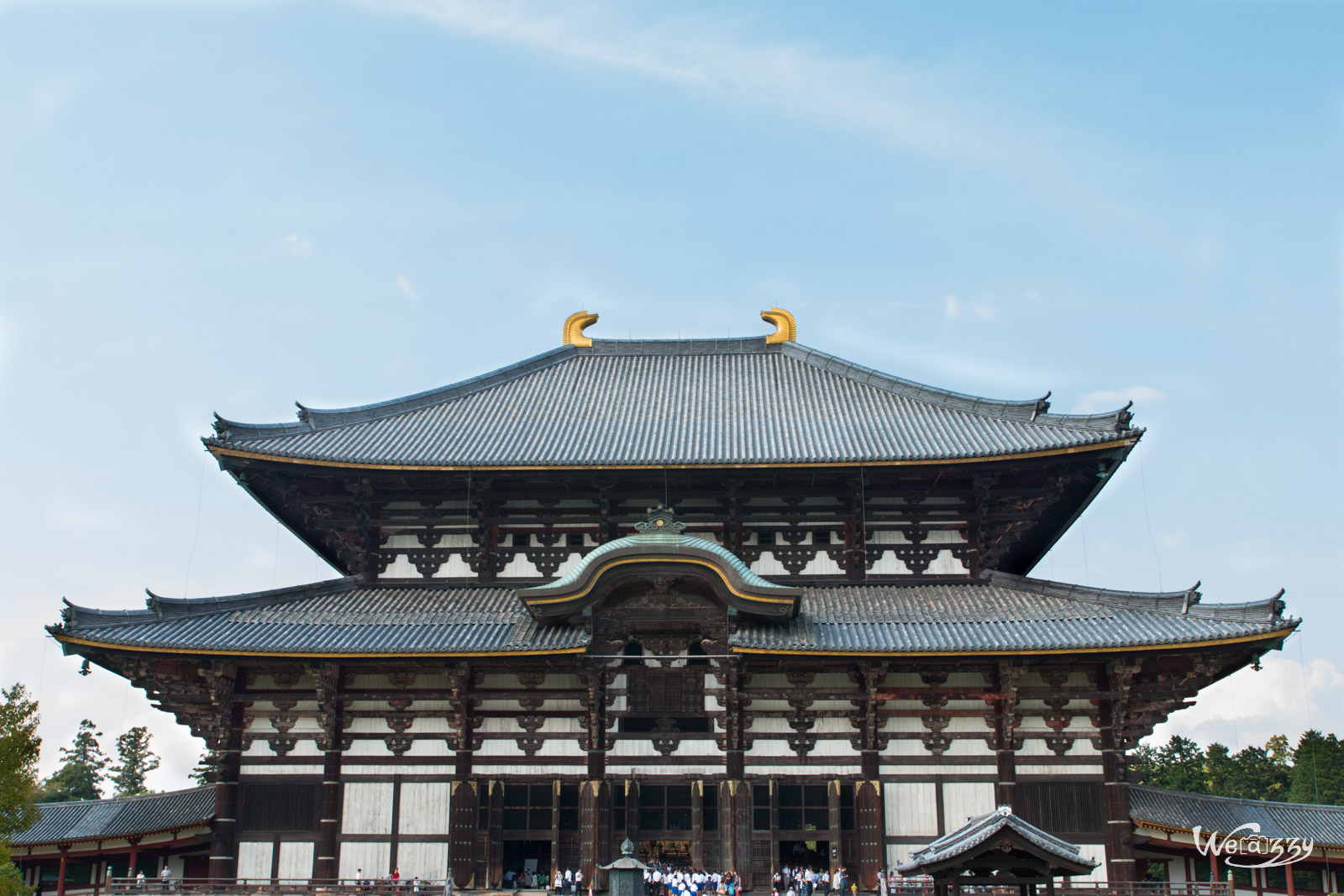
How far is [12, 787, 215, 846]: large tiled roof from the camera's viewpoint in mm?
28406

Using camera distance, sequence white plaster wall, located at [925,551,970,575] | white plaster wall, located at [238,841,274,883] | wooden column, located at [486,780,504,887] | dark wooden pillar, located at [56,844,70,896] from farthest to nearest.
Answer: dark wooden pillar, located at [56,844,70,896] → white plaster wall, located at [925,551,970,575] → white plaster wall, located at [238,841,274,883] → wooden column, located at [486,780,504,887]

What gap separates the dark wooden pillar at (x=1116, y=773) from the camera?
2275 cm

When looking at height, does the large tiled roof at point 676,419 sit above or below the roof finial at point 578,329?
below

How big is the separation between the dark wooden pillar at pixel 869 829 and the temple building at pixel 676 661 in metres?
0.06

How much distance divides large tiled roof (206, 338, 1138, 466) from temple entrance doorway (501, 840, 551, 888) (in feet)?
28.8

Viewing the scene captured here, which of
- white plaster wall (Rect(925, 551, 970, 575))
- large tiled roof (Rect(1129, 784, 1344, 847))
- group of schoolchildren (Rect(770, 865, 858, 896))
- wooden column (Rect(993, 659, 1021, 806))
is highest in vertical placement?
white plaster wall (Rect(925, 551, 970, 575))

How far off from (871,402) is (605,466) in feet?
30.1

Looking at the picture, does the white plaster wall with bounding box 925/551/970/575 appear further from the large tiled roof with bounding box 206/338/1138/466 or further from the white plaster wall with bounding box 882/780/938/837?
the white plaster wall with bounding box 882/780/938/837

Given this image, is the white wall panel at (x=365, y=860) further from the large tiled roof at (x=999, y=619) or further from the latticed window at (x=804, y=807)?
the large tiled roof at (x=999, y=619)

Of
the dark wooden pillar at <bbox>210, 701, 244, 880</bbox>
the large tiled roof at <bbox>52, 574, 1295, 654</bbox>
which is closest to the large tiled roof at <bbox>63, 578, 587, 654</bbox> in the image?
the large tiled roof at <bbox>52, 574, 1295, 654</bbox>

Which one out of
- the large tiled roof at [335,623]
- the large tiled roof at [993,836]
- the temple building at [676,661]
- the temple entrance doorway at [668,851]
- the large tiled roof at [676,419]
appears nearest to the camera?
the large tiled roof at [993,836]

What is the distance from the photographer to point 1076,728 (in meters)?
24.0

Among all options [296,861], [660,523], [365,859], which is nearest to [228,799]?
[296,861]

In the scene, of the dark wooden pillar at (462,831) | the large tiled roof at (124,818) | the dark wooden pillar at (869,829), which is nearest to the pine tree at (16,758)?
the large tiled roof at (124,818)
